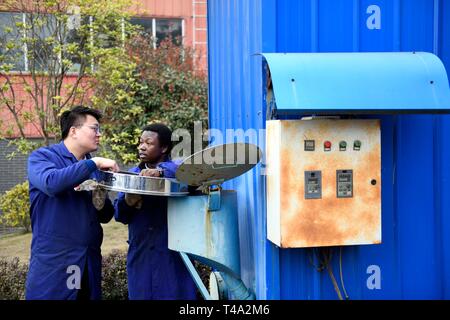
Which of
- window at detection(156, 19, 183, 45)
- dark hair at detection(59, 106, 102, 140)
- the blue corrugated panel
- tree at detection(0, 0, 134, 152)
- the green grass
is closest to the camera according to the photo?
the blue corrugated panel

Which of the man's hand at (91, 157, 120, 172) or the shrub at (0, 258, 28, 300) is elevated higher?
the man's hand at (91, 157, 120, 172)

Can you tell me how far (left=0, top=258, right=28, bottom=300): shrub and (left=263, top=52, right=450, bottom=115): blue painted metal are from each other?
367cm

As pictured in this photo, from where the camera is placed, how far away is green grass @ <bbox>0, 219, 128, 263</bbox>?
23.6 feet

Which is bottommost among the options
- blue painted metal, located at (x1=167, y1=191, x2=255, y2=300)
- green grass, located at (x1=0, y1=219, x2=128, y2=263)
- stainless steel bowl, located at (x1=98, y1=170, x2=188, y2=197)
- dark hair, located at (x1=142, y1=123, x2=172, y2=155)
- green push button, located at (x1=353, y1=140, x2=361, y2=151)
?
green grass, located at (x1=0, y1=219, x2=128, y2=263)

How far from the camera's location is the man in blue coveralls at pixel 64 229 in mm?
3229

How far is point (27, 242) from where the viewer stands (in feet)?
26.3

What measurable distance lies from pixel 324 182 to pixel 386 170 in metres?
0.52

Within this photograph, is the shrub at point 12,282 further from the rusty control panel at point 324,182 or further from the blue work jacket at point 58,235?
the rusty control panel at point 324,182

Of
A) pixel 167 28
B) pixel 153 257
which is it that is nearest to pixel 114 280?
pixel 153 257

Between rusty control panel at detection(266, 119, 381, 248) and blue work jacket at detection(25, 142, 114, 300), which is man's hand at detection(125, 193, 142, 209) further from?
rusty control panel at detection(266, 119, 381, 248)

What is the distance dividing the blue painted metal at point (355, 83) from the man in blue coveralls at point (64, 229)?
3.98ft

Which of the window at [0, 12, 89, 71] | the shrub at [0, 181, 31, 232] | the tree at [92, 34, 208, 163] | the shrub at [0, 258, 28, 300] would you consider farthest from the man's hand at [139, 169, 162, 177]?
the tree at [92, 34, 208, 163]

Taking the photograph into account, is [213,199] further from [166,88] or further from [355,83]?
[166,88]
